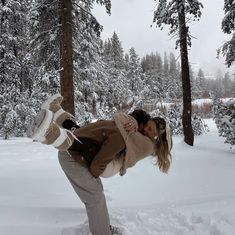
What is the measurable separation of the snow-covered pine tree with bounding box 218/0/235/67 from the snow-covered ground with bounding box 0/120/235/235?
20.6ft

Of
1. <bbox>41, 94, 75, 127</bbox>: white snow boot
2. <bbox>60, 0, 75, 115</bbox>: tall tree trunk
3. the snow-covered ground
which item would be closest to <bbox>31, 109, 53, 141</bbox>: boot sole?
<bbox>41, 94, 75, 127</bbox>: white snow boot

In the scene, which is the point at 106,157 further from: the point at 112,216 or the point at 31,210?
the point at 31,210

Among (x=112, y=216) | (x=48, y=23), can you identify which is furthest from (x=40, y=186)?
(x=48, y=23)

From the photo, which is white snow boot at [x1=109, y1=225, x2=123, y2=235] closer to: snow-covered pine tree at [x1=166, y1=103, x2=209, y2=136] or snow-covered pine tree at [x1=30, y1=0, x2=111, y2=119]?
snow-covered pine tree at [x1=30, y1=0, x2=111, y2=119]

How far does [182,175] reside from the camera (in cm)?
734

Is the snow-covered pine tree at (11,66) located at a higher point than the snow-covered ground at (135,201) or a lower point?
higher

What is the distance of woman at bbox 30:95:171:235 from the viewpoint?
343cm

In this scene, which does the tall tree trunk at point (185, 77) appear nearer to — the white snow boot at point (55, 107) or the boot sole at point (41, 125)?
the white snow boot at point (55, 107)

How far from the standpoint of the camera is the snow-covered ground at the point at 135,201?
4328mm

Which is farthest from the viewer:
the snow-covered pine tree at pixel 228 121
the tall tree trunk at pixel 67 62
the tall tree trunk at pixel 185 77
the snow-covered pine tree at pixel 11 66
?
the snow-covered pine tree at pixel 11 66

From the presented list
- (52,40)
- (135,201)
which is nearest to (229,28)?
(52,40)

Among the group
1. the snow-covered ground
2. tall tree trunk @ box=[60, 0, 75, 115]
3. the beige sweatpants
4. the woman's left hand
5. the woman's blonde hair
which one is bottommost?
the snow-covered ground

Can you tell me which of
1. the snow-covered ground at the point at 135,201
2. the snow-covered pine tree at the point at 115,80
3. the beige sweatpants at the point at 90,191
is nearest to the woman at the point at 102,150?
the beige sweatpants at the point at 90,191

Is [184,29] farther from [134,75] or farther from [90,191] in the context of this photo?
[134,75]
